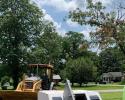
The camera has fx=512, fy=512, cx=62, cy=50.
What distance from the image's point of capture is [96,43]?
3712 cm

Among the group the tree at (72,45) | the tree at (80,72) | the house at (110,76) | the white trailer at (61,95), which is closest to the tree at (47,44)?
the tree at (80,72)

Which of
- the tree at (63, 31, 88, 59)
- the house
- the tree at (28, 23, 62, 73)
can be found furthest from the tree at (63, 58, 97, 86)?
the house

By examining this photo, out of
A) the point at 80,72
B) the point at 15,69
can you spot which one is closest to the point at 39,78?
the point at 15,69

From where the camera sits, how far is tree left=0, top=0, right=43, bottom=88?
7612 cm

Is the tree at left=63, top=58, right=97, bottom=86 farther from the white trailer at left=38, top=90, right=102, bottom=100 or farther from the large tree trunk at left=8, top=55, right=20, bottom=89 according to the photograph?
the white trailer at left=38, top=90, right=102, bottom=100

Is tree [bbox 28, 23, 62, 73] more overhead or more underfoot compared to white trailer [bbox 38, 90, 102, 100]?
more overhead

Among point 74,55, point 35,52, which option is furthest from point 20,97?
point 74,55

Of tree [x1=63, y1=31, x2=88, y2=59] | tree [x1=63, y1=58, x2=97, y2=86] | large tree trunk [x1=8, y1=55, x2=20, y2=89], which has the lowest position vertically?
large tree trunk [x1=8, y1=55, x2=20, y2=89]

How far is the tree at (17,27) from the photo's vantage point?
250ft

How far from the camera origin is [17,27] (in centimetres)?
7688

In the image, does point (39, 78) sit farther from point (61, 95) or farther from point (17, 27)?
point (17, 27)

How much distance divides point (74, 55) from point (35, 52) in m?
75.8

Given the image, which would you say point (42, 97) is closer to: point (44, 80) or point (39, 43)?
point (44, 80)

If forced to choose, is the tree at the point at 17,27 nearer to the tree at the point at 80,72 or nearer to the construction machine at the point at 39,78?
the tree at the point at 80,72
